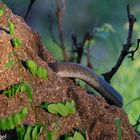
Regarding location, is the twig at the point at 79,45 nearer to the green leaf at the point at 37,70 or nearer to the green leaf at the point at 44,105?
the green leaf at the point at 37,70

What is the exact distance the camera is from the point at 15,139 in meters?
3.09

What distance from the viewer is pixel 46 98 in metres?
3.27

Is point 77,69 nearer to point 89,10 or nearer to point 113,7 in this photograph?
point 113,7

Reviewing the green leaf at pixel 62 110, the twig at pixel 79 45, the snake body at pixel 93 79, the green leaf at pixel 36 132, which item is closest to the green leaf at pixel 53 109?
the green leaf at pixel 62 110

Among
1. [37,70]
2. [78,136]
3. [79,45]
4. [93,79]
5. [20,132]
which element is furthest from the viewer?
[79,45]

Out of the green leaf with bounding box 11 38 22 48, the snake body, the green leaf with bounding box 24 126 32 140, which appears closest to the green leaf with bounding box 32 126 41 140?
the green leaf with bounding box 24 126 32 140

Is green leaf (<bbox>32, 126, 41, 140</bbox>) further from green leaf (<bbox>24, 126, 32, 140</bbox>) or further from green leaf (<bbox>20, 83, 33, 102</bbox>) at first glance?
green leaf (<bbox>20, 83, 33, 102</bbox>)

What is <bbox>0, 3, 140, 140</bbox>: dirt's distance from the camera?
125 inches

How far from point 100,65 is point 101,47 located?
4.06 metres

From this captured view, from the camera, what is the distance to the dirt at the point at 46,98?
10.4 ft

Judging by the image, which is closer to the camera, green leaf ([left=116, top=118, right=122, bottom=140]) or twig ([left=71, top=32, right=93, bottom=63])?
green leaf ([left=116, top=118, right=122, bottom=140])

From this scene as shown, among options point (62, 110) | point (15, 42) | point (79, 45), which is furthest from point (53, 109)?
point (79, 45)

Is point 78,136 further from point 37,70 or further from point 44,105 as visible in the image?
point 37,70

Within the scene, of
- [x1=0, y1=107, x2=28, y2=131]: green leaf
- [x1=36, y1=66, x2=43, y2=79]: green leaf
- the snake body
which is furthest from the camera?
the snake body
